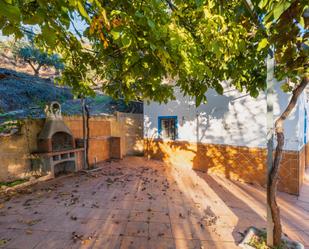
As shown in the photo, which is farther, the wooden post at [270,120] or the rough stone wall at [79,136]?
the rough stone wall at [79,136]

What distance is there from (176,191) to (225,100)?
3654 millimetres

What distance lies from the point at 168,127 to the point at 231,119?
2.77 meters

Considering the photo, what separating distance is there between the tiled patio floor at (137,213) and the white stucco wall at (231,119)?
1546mm

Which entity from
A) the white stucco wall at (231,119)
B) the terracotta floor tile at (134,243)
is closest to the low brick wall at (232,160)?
the white stucco wall at (231,119)

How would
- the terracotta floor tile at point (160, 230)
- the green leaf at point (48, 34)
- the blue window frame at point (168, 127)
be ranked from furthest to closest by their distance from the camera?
the blue window frame at point (168, 127) < the terracotta floor tile at point (160, 230) < the green leaf at point (48, 34)

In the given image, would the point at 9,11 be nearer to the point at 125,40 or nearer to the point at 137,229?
the point at 125,40

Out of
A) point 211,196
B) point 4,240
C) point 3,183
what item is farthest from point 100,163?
point 4,240

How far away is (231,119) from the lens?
268 inches

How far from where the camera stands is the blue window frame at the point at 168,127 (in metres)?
8.36

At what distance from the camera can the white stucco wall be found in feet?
18.6

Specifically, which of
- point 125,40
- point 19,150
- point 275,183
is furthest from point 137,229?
point 19,150

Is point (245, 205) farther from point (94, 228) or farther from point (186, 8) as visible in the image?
point (186, 8)

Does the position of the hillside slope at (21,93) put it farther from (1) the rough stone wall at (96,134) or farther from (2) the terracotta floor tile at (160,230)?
(2) the terracotta floor tile at (160,230)

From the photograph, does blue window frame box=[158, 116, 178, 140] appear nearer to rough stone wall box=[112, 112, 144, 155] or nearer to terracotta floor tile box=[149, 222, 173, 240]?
rough stone wall box=[112, 112, 144, 155]
